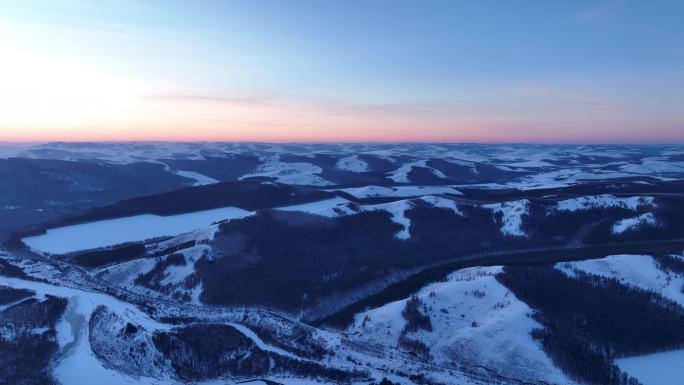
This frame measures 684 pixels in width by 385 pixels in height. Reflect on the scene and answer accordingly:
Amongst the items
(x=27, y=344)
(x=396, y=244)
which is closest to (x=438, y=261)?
(x=396, y=244)

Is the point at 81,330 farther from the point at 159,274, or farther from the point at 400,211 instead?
the point at 400,211

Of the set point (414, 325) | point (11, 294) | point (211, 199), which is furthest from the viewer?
point (211, 199)

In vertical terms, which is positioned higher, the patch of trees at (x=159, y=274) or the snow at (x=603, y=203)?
the snow at (x=603, y=203)

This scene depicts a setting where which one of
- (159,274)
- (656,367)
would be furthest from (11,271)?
(656,367)

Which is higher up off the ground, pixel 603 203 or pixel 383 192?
pixel 603 203

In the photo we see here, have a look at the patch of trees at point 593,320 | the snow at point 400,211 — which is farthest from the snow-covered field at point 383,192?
the patch of trees at point 593,320

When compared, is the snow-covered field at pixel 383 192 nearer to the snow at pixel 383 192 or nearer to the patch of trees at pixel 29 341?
the snow at pixel 383 192
